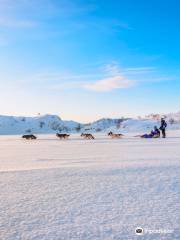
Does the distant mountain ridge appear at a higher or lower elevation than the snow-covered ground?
higher

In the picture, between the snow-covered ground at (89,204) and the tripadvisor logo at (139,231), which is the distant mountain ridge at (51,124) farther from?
the tripadvisor logo at (139,231)

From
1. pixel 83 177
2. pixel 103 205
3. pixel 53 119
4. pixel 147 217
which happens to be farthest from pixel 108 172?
pixel 53 119

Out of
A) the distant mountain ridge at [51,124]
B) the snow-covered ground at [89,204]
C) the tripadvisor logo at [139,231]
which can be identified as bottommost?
the tripadvisor logo at [139,231]

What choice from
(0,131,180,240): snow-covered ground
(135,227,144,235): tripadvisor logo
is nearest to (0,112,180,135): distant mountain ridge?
(0,131,180,240): snow-covered ground

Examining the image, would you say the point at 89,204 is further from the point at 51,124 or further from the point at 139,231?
the point at 51,124

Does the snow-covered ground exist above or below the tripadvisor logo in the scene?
above

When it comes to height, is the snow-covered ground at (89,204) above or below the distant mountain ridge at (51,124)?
below

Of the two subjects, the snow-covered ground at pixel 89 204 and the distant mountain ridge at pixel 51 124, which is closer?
the snow-covered ground at pixel 89 204

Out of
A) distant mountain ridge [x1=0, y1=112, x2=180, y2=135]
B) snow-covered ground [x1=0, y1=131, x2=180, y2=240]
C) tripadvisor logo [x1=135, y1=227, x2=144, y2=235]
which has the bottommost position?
tripadvisor logo [x1=135, y1=227, x2=144, y2=235]

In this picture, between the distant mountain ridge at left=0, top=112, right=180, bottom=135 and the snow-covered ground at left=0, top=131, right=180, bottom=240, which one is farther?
the distant mountain ridge at left=0, top=112, right=180, bottom=135

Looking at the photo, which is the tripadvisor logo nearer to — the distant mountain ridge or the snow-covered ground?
the snow-covered ground

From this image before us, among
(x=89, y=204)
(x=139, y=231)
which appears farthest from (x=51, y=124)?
(x=139, y=231)

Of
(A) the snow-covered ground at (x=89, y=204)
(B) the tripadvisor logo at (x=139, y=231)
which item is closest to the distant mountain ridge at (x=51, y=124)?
(A) the snow-covered ground at (x=89, y=204)

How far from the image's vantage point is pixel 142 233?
3.90 meters
